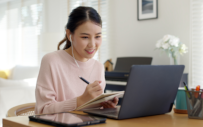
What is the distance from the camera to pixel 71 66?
4.43 feet

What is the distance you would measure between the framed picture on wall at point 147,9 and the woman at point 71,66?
6.70 feet

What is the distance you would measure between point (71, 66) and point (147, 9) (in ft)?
7.24

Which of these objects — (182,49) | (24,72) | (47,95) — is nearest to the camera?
(47,95)

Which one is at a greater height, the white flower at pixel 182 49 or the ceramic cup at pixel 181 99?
the white flower at pixel 182 49

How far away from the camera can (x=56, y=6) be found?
4707 mm

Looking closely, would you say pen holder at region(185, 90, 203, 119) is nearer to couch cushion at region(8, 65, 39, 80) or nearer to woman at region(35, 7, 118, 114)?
woman at region(35, 7, 118, 114)

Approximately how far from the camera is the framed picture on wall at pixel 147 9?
3201mm

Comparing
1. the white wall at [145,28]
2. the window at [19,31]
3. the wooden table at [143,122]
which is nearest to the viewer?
the wooden table at [143,122]

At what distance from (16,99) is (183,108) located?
238 cm

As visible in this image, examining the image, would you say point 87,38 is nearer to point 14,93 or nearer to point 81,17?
point 81,17

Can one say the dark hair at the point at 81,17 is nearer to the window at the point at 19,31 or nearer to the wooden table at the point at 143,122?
the wooden table at the point at 143,122

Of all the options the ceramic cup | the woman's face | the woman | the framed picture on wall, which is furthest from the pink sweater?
the framed picture on wall

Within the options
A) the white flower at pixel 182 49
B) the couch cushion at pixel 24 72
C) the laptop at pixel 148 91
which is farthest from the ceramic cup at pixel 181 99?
the couch cushion at pixel 24 72

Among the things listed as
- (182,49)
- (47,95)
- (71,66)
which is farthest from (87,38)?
(182,49)
